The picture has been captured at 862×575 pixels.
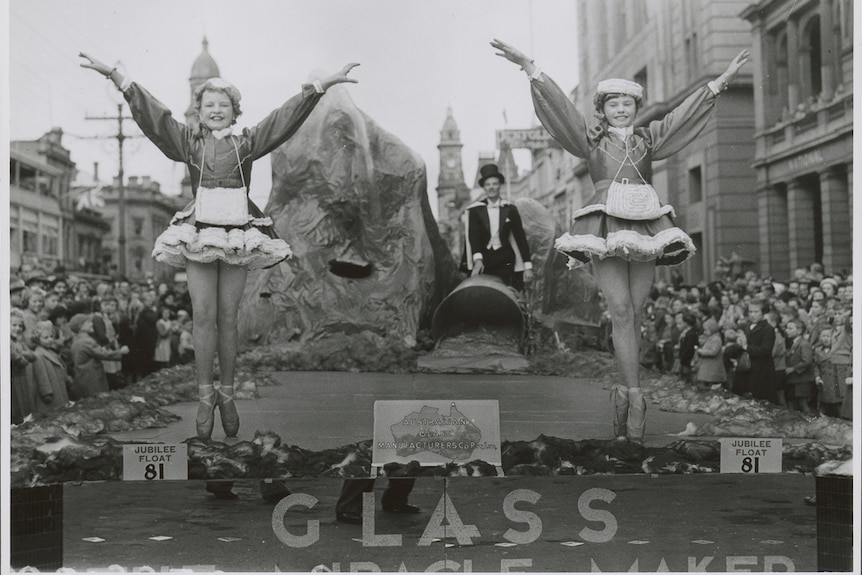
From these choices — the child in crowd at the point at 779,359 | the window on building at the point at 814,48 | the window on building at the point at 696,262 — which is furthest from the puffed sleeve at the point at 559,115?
the child in crowd at the point at 779,359

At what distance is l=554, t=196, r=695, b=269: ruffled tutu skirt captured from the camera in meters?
4.45

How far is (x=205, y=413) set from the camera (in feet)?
14.7

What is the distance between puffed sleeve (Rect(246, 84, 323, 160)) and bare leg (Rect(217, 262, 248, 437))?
19.1 inches

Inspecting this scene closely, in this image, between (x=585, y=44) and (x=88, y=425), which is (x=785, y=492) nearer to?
(x=585, y=44)

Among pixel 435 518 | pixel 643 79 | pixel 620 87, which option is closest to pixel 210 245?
pixel 435 518

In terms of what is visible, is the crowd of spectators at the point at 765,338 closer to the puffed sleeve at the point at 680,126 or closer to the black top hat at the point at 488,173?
the puffed sleeve at the point at 680,126

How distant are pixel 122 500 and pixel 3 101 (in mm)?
1660

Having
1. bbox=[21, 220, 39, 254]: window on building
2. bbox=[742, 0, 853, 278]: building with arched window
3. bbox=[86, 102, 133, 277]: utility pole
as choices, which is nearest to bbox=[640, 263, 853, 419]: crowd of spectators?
bbox=[742, 0, 853, 278]: building with arched window

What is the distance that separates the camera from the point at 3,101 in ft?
14.3

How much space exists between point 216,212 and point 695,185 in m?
1.94

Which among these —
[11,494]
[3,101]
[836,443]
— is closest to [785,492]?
[836,443]

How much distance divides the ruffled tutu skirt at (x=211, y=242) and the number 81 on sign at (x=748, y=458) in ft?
6.51

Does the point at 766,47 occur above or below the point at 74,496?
above

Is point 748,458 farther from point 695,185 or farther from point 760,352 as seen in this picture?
point 695,185
